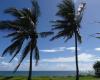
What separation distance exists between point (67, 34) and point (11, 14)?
664 cm

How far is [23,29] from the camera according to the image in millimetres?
29734

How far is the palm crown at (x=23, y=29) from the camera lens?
95.5 feet

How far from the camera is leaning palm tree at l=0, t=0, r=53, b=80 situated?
29.1 metres

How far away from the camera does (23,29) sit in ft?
97.6

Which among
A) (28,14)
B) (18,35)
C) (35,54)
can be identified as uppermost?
(28,14)

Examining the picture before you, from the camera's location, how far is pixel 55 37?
107ft

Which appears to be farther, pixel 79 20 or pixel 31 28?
pixel 79 20

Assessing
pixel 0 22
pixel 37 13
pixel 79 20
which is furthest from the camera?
pixel 79 20

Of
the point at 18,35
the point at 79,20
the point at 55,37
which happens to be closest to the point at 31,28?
the point at 18,35

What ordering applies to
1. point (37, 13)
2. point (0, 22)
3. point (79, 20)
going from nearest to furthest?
point (0, 22), point (37, 13), point (79, 20)

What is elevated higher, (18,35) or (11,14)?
(11,14)

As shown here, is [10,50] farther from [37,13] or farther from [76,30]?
[76,30]

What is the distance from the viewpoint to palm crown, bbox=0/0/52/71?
95.5 ft

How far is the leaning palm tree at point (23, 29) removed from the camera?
29.1 metres
